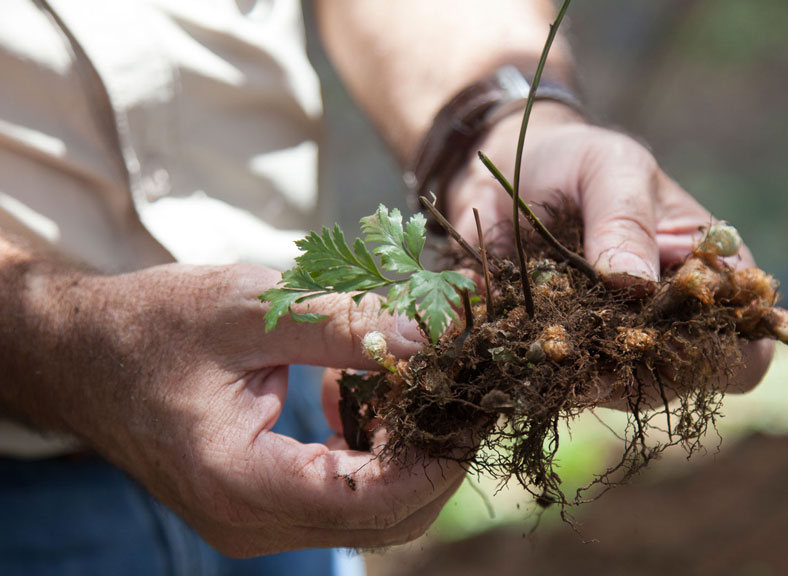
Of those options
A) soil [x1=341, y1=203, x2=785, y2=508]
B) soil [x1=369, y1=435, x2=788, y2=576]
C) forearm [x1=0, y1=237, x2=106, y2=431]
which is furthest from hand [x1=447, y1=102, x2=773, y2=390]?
soil [x1=369, y1=435, x2=788, y2=576]

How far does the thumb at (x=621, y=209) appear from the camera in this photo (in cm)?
167

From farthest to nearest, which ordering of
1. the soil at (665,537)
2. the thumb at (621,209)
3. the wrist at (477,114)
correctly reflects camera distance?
1. the soil at (665,537)
2. the wrist at (477,114)
3. the thumb at (621,209)

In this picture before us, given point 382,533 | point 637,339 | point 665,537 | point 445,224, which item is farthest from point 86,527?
point 665,537

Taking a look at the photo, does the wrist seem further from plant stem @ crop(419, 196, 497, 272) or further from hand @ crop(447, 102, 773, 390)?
plant stem @ crop(419, 196, 497, 272)

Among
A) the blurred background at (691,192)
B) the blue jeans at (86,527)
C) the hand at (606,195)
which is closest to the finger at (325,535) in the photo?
the blurred background at (691,192)

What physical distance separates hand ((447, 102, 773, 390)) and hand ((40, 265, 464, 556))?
1.97ft

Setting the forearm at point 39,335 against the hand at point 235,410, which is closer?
the hand at point 235,410

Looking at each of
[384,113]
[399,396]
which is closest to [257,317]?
[399,396]

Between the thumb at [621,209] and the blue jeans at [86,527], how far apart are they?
1.70m

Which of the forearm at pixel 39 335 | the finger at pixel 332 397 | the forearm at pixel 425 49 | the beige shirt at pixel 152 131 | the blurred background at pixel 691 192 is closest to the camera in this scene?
the forearm at pixel 39 335

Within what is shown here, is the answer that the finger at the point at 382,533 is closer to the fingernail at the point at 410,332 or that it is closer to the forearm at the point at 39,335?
the fingernail at the point at 410,332

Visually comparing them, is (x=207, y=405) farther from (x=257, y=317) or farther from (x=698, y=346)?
(x=698, y=346)

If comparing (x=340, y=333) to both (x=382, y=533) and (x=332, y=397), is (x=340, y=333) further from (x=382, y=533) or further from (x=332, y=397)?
(x=382, y=533)

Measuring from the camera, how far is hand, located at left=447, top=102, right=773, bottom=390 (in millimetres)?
1730
